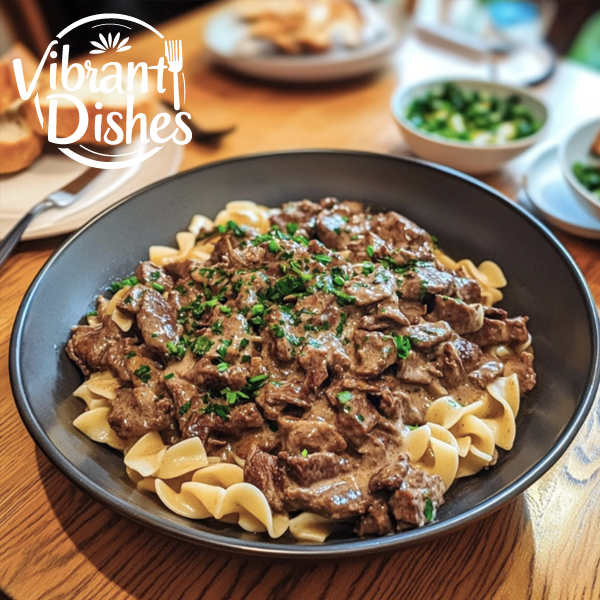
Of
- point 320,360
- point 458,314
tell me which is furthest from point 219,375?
point 458,314

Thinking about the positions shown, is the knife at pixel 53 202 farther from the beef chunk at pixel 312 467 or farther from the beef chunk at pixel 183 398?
the beef chunk at pixel 312 467

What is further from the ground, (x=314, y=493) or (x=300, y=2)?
(x=300, y=2)

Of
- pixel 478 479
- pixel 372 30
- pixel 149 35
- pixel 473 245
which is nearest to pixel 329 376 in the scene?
pixel 478 479

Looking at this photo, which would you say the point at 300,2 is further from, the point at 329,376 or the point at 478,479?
the point at 478,479

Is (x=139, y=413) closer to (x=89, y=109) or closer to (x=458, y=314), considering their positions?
(x=458, y=314)

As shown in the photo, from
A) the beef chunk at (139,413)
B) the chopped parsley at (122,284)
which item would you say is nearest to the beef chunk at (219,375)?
the beef chunk at (139,413)

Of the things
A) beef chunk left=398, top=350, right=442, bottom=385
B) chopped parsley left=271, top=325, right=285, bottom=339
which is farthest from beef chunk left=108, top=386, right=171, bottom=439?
beef chunk left=398, top=350, right=442, bottom=385

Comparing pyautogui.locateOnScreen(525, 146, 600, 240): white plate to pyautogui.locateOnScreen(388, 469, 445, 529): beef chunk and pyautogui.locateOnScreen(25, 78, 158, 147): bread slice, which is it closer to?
pyautogui.locateOnScreen(388, 469, 445, 529): beef chunk
